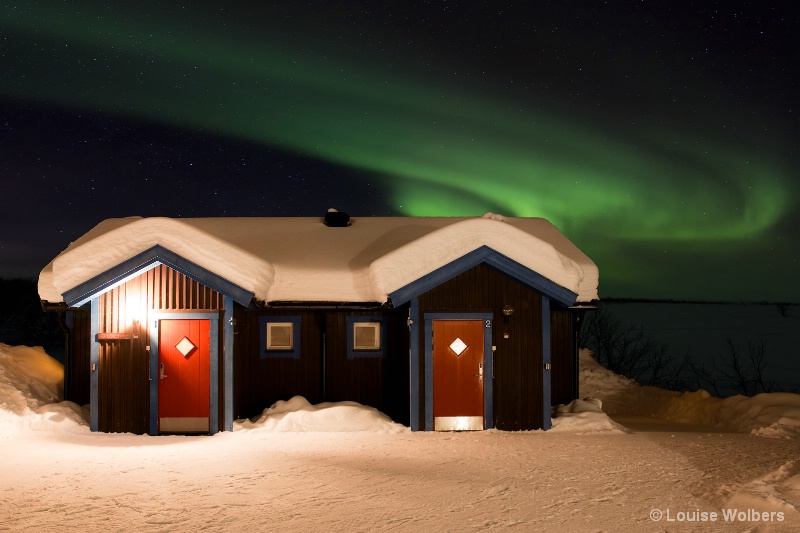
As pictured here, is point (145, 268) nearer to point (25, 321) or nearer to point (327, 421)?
point (327, 421)

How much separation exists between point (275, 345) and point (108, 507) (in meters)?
7.66

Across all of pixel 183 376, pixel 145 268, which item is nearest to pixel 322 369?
pixel 183 376

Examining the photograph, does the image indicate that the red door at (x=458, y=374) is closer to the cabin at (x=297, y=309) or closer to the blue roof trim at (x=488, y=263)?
the cabin at (x=297, y=309)

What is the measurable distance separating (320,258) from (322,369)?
259cm

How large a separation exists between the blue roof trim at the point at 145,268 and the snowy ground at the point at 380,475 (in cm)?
259

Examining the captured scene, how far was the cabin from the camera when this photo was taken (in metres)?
13.5

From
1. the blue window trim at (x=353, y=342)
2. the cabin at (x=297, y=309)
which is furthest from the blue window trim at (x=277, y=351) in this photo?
the blue window trim at (x=353, y=342)

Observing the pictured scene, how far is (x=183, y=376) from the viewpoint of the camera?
1376 centimetres

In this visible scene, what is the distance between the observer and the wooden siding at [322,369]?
50.8 ft

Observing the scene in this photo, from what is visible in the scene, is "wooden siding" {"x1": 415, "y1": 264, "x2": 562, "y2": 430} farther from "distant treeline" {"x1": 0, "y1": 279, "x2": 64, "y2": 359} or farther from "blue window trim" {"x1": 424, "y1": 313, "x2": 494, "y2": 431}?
"distant treeline" {"x1": 0, "y1": 279, "x2": 64, "y2": 359}

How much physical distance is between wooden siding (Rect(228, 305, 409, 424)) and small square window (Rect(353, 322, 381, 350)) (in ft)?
0.76

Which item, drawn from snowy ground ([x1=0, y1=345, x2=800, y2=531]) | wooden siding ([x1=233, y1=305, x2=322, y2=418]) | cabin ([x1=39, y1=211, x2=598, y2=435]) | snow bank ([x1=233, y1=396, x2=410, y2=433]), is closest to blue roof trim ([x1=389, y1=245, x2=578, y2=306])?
cabin ([x1=39, y1=211, x2=598, y2=435])

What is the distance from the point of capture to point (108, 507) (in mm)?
8141

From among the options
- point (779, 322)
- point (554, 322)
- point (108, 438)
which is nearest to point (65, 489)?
point (108, 438)
